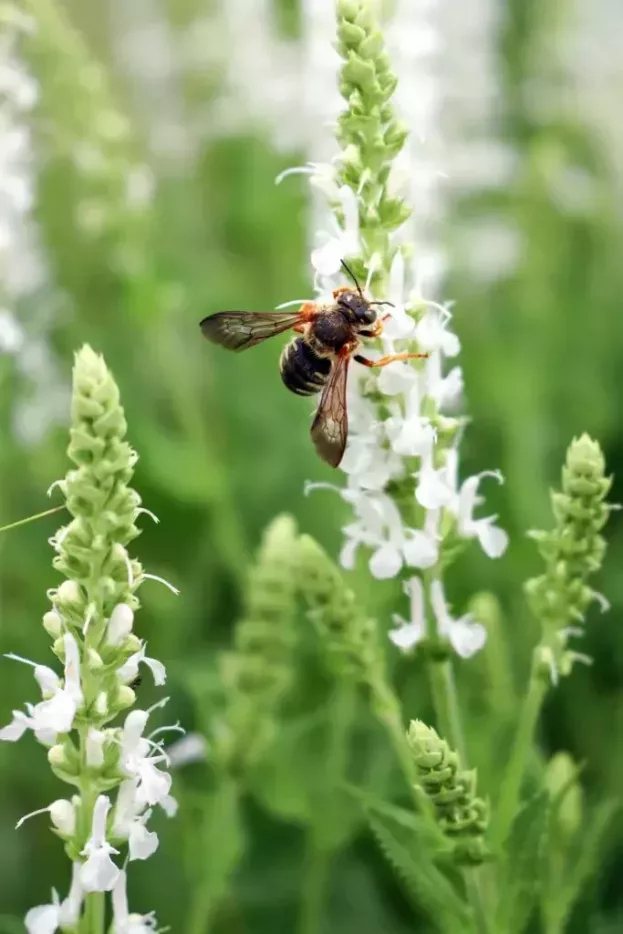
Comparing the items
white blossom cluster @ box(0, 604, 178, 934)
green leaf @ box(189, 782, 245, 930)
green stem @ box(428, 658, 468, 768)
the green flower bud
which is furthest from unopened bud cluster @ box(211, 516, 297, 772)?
white blossom cluster @ box(0, 604, 178, 934)

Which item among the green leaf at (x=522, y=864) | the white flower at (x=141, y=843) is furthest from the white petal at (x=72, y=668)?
the green leaf at (x=522, y=864)

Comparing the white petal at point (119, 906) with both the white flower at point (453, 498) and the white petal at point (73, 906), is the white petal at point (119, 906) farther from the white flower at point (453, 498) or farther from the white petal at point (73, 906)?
the white flower at point (453, 498)

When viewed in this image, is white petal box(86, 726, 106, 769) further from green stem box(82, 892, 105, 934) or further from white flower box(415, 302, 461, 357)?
white flower box(415, 302, 461, 357)

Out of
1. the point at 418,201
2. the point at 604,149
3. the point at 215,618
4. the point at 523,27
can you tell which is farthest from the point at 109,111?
the point at 523,27

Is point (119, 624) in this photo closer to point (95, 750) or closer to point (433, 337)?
point (95, 750)

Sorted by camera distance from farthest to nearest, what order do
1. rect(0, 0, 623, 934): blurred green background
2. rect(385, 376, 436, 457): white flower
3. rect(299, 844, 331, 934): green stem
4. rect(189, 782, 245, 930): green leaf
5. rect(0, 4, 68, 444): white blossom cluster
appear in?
rect(0, 0, 623, 934): blurred green background
rect(0, 4, 68, 444): white blossom cluster
rect(299, 844, 331, 934): green stem
rect(189, 782, 245, 930): green leaf
rect(385, 376, 436, 457): white flower
